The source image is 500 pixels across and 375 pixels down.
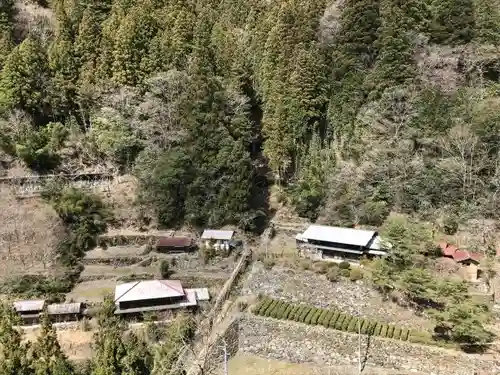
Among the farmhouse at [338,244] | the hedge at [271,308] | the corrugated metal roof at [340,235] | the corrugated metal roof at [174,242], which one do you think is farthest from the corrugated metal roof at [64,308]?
the corrugated metal roof at [340,235]

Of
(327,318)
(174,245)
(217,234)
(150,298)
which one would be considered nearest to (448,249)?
(327,318)

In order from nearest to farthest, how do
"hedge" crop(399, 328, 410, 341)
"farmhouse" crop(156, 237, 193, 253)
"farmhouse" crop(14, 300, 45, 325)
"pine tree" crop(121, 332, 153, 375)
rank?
1. "pine tree" crop(121, 332, 153, 375)
2. "hedge" crop(399, 328, 410, 341)
3. "farmhouse" crop(14, 300, 45, 325)
4. "farmhouse" crop(156, 237, 193, 253)

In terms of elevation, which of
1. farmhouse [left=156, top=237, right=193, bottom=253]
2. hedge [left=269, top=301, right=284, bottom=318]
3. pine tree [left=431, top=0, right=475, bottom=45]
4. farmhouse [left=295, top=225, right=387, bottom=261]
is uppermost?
pine tree [left=431, top=0, right=475, bottom=45]

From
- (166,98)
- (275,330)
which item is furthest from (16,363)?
(166,98)

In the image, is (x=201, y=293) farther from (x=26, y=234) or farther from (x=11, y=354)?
(x=26, y=234)

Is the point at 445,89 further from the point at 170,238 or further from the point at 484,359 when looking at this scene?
the point at 170,238

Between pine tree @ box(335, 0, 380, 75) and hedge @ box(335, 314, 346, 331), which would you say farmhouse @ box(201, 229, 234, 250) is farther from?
pine tree @ box(335, 0, 380, 75)

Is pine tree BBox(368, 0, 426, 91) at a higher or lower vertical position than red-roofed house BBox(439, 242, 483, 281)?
higher

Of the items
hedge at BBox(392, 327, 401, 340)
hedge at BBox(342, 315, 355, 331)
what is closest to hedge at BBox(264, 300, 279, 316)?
hedge at BBox(342, 315, 355, 331)
